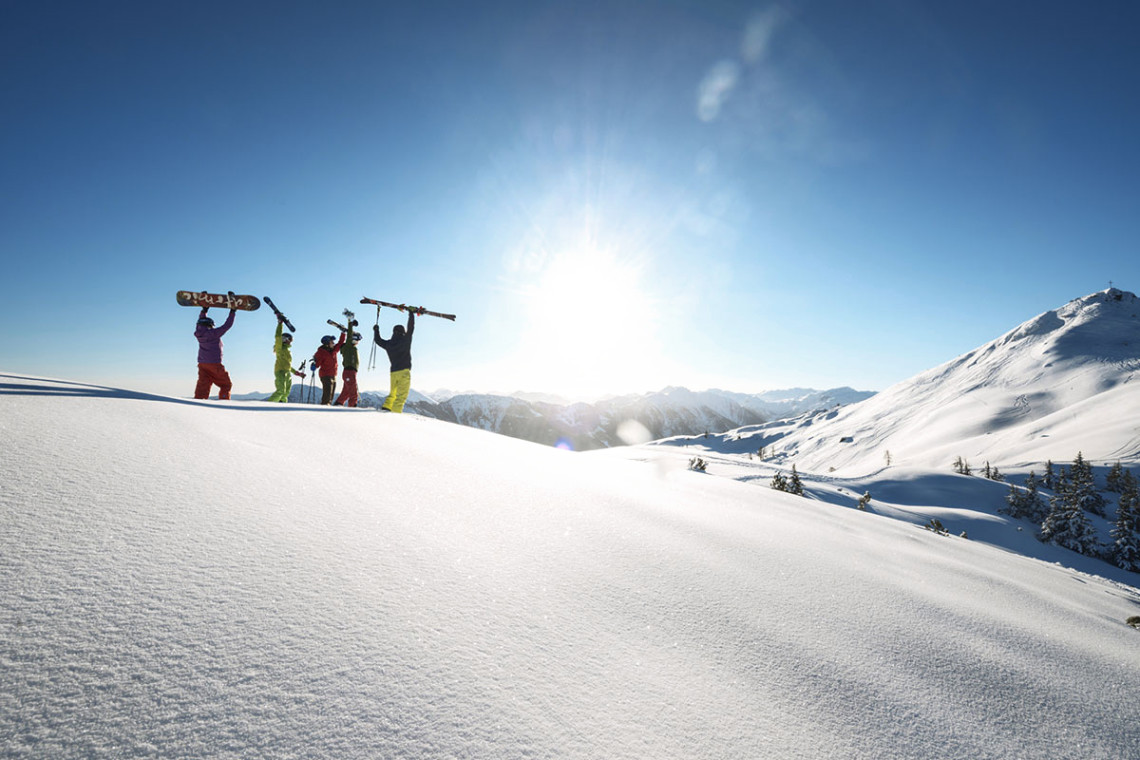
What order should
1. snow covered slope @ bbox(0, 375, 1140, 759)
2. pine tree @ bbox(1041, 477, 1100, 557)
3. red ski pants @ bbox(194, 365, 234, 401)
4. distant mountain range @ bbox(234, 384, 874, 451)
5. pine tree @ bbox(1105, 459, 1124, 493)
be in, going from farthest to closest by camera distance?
distant mountain range @ bbox(234, 384, 874, 451) < pine tree @ bbox(1105, 459, 1124, 493) < pine tree @ bbox(1041, 477, 1100, 557) < red ski pants @ bbox(194, 365, 234, 401) < snow covered slope @ bbox(0, 375, 1140, 759)

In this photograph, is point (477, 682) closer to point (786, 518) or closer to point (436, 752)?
point (436, 752)

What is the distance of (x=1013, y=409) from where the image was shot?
32.5 metres

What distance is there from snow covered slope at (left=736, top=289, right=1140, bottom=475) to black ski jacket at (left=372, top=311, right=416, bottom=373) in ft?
85.0

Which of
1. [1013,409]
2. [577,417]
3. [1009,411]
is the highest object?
[1013,409]

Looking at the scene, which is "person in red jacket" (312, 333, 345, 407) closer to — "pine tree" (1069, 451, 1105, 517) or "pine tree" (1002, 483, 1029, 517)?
"pine tree" (1002, 483, 1029, 517)

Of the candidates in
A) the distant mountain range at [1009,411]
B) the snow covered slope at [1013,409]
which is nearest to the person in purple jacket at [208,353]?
the distant mountain range at [1009,411]

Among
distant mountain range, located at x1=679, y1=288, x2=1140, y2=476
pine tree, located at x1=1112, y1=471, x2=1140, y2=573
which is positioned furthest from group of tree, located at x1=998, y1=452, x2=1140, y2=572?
distant mountain range, located at x1=679, y1=288, x2=1140, y2=476

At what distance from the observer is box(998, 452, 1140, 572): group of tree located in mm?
13125

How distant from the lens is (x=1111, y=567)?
1292cm

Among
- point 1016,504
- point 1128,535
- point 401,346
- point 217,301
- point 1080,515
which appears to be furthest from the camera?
point 1016,504

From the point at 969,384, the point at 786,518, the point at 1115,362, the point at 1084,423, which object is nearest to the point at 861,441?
the point at 1084,423

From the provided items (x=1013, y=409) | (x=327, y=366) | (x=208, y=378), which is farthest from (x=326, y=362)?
(x=1013, y=409)

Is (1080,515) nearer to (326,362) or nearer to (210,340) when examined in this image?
(326,362)

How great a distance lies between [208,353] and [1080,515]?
2521cm
